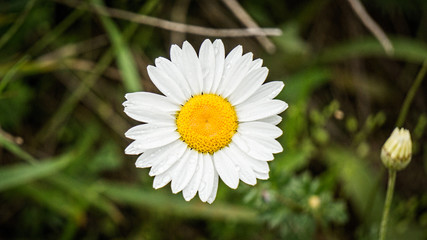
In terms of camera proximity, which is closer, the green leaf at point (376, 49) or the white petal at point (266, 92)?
the white petal at point (266, 92)

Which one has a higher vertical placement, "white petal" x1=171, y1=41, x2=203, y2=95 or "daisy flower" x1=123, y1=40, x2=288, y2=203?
"white petal" x1=171, y1=41, x2=203, y2=95

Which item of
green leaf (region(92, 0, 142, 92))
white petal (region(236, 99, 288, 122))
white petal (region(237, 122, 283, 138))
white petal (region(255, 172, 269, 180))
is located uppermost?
green leaf (region(92, 0, 142, 92))

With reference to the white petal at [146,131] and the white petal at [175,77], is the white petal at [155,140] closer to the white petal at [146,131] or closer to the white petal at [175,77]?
the white petal at [146,131]

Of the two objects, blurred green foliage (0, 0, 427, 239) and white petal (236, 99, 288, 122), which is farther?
blurred green foliage (0, 0, 427, 239)

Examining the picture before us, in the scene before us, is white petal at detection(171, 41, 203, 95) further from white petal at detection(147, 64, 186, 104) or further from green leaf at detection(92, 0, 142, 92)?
green leaf at detection(92, 0, 142, 92)

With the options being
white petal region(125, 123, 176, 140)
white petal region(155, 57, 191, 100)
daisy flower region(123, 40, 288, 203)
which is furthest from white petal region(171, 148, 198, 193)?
white petal region(155, 57, 191, 100)

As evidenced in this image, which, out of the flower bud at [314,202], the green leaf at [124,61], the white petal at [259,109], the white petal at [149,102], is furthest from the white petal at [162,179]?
the green leaf at [124,61]

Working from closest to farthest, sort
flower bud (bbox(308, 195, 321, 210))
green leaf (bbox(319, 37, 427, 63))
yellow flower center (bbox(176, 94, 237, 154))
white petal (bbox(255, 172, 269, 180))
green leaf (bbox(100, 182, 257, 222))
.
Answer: white petal (bbox(255, 172, 269, 180)) → yellow flower center (bbox(176, 94, 237, 154)) → flower bud (bbox(308, 195, 321, 210)) → green leaf (bbox(100, 182, 257, 222)) → green leaf (bbox(319, 37, 427, 63))

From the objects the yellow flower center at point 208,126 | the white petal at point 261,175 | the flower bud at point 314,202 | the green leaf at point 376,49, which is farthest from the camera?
the green leaf at point 376,49
